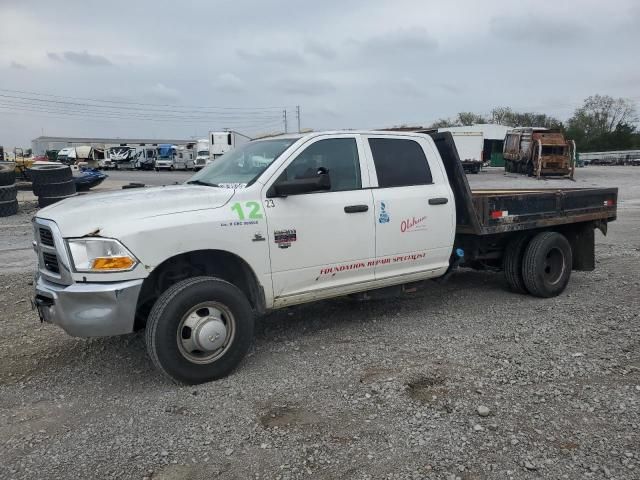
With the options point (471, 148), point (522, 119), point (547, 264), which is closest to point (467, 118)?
point (522, 119)

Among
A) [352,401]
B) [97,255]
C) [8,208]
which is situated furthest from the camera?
[8,208]

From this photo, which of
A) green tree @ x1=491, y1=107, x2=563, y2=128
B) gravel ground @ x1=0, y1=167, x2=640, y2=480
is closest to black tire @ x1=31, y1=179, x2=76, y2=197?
gravel ground @ x1=0, y1=167, x2=640, y2=480

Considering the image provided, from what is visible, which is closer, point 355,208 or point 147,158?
point 355,208

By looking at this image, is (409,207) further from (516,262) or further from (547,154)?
(547,154)

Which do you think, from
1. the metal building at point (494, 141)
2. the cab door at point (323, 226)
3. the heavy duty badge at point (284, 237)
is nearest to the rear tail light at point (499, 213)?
the cab door at point (323, 226)

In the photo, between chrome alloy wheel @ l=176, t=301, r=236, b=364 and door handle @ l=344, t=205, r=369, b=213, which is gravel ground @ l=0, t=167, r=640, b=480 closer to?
chrome alloy wheel @ l=176, t=301, r=236, b=364

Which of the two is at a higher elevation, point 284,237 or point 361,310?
point 284,237

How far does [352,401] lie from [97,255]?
79.5 inches

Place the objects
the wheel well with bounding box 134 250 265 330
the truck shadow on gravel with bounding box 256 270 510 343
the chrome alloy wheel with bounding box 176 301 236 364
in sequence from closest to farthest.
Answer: the chrome alloy wheel with bounding box 176 301 236 364
the wheel well with bounding box 134 250 265 330
the truck shadow on gravel with bounding box 256 270 510 343

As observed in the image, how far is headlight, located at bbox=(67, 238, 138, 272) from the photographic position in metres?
3.67

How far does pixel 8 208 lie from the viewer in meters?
14.3

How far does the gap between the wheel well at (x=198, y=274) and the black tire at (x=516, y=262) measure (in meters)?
3.44

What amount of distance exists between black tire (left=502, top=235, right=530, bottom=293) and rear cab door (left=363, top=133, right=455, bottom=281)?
1.30m

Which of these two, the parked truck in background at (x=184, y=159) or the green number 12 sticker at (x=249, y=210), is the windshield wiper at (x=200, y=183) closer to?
the green number 12 sticker at (x=249, y=210)
